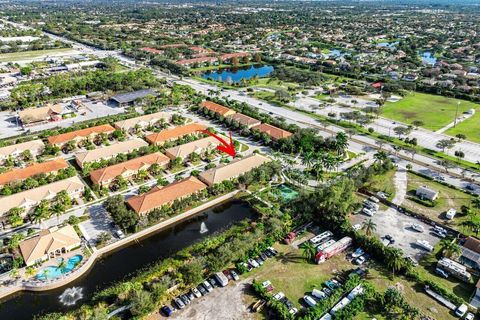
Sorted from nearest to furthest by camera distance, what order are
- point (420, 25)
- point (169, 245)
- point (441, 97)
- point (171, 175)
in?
point (169, 245) → point (171, 175) → point (441, 97) → point (420, 25)

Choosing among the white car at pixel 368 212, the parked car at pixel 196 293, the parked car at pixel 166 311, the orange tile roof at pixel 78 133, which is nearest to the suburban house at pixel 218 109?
the orange tile roof at pixel 78 133

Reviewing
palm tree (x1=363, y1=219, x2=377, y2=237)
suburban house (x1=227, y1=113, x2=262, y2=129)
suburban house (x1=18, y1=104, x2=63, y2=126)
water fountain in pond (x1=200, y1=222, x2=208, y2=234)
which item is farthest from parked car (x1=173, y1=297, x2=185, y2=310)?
suburban house (x1=18, y1=104, x2=63, y2=126)

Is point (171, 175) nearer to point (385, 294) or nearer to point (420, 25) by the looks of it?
point (385, 294)

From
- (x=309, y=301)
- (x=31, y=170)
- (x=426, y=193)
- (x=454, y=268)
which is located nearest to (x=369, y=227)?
(x=454, y=268)

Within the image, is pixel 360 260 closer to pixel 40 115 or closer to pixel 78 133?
pixel 78 133

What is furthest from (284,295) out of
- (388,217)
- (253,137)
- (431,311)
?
(253,137)

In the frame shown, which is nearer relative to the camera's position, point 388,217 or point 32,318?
point 32,318
